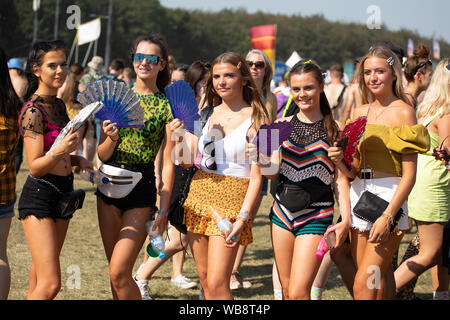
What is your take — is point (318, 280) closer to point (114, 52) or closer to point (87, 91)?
point (87, 91)

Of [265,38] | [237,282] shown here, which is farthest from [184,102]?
[265,38]

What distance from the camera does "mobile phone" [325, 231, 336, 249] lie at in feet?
11.6

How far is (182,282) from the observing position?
5539 mm

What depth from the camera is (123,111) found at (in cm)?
365

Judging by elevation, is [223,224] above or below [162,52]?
below

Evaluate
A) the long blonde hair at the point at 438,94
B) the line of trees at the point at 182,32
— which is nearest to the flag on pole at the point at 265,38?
the long blonde hair at the point at 438,94

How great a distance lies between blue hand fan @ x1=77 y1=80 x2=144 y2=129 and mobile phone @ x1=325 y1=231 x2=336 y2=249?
4.77 ft

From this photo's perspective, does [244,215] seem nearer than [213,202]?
Yes

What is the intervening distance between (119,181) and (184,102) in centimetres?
68

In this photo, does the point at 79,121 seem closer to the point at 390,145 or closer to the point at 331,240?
the point at 331,240

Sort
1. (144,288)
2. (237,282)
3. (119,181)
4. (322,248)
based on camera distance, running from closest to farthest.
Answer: (322,248), (119,181), (144,288), (237,282)

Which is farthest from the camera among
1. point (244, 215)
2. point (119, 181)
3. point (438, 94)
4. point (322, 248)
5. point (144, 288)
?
point (144, 288)

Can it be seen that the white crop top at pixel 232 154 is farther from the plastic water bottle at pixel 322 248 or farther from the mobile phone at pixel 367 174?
the mobile phone at pixel 367 174
